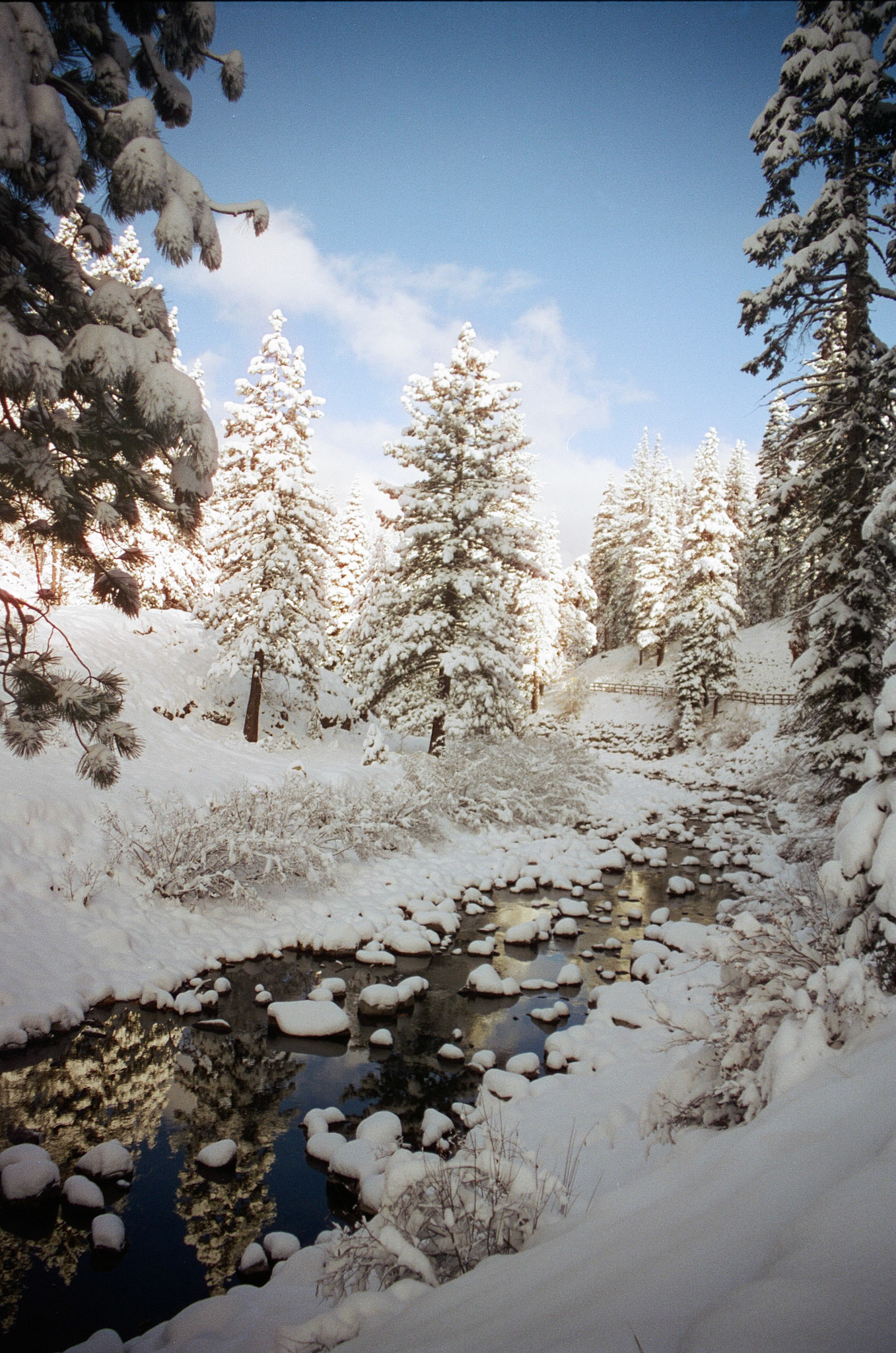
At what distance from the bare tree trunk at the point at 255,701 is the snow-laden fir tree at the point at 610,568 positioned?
121 ft

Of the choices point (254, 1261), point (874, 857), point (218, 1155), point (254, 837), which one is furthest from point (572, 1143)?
point (254, 837)

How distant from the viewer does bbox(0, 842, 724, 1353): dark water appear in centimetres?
357

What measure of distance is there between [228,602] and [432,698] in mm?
6453

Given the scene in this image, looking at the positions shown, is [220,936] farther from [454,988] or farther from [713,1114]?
[713,1114]

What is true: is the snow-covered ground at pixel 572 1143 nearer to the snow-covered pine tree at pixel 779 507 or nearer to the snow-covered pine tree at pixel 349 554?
the snow-covered pine tree at pixel 779 507

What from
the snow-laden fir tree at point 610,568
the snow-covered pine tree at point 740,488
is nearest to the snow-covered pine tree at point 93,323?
the snow-laden fir tree at point 610,568

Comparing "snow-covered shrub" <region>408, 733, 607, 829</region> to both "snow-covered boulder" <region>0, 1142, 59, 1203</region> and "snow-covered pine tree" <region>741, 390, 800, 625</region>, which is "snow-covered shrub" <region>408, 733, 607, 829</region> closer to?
"snow-covered pine tree" <region>741, 390, 800, 625</region>

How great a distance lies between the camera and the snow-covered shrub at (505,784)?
15406 mm

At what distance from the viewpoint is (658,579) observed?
42.3 metres

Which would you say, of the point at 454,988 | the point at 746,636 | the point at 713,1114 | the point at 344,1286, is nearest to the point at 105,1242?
the point at 344,1286

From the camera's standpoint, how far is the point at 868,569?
9.81 m

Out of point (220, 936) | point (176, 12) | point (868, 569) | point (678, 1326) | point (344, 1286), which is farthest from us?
point (868, 569)

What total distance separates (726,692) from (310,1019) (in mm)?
30054

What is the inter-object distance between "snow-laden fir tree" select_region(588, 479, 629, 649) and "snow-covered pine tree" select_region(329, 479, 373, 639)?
2120 cm
